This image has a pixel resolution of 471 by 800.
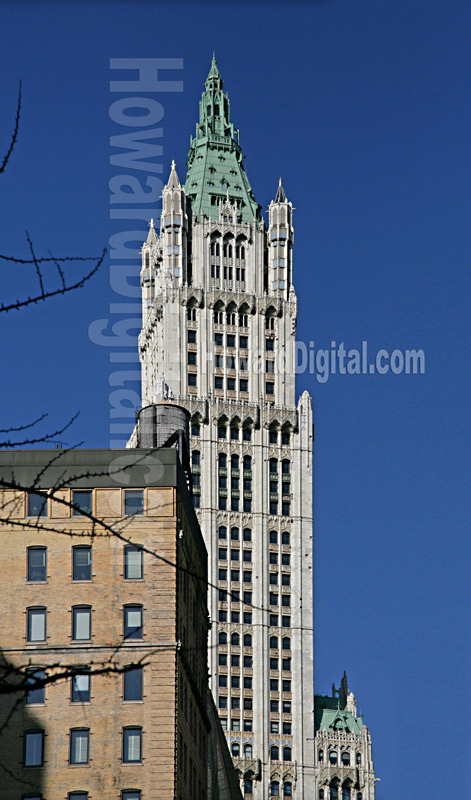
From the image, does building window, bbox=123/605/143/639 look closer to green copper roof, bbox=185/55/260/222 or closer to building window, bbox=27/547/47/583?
Result: building window, bbox=27/547/47/583

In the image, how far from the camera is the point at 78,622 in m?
67.0

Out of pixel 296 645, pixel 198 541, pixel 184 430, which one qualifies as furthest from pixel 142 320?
pixel 198 541

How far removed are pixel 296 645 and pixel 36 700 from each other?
101528 mm

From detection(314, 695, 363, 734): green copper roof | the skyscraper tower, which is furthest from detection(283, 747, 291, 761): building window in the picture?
detection(314, 695, 363, 734): green copper roof

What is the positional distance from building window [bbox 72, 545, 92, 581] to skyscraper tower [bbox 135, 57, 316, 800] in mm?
88693

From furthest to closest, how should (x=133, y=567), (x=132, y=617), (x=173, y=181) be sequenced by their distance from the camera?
1. (x=173, y=181)
2. (x=133, y=567)
3. (x=132, y=617)

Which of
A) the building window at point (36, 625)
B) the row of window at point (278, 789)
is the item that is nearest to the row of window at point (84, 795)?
the building window at point (36, 625)

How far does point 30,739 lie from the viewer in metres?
64.7

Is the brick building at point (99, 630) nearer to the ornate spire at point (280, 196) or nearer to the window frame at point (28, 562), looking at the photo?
the window frame at point (28, 562)

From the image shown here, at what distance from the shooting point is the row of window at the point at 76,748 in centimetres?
6438

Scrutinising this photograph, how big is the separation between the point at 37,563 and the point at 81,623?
3156 mm

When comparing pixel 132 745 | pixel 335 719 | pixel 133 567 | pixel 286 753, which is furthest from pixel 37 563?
pixel 335 719

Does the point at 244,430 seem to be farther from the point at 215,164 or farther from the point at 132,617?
the point at 132,617

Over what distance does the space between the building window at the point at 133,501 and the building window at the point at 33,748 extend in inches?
397
